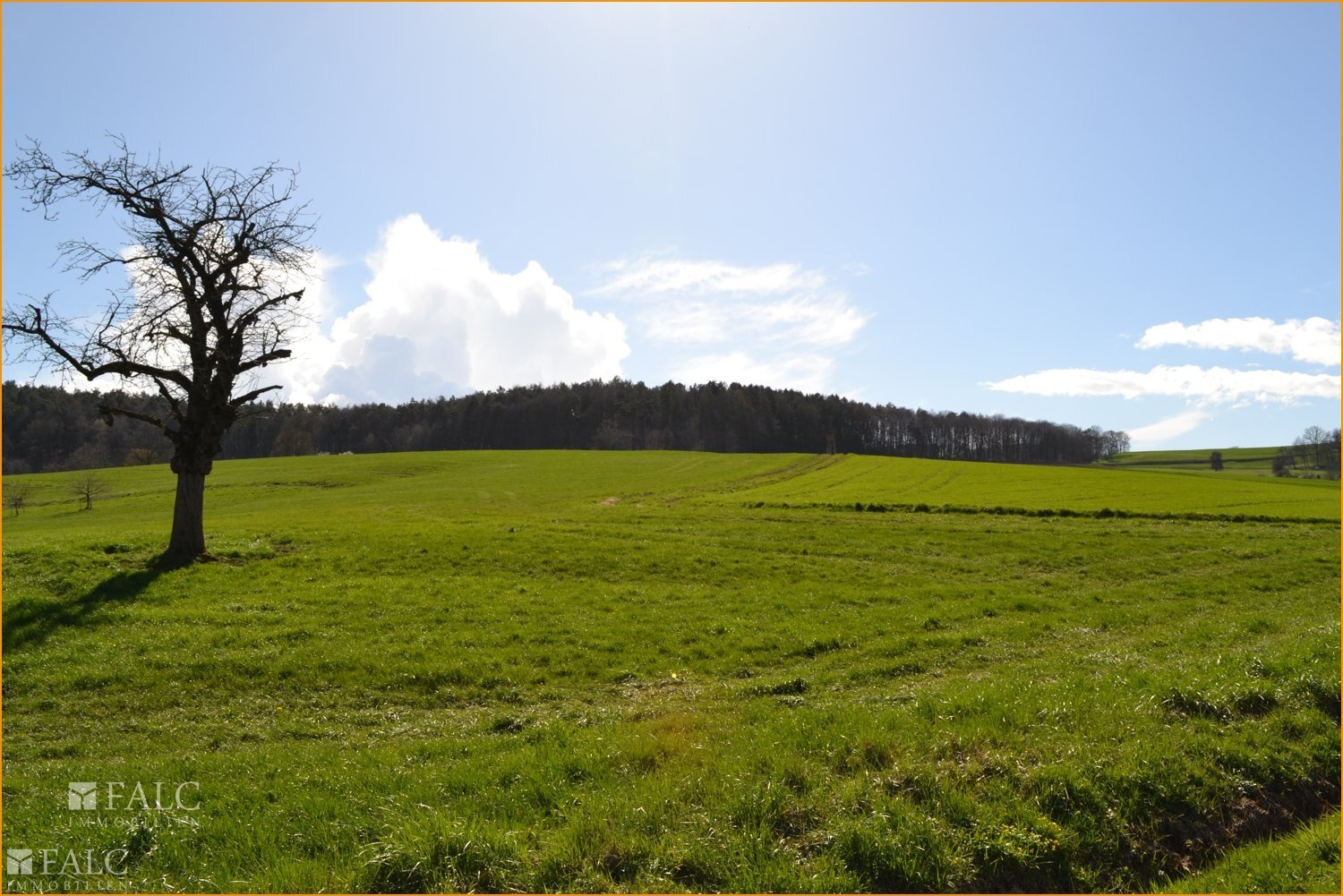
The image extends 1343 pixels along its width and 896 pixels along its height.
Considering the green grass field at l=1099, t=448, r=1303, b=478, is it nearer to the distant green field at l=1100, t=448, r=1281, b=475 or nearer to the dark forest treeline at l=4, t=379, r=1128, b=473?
the distant green field at l=1100, t=448, r=1281, b=475

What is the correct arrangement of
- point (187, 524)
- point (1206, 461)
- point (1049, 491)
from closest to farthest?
point (187, 524) < point (1049, 491) < point (1206, 461)

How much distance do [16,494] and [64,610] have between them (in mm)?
54747

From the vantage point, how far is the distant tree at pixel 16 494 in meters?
55.4

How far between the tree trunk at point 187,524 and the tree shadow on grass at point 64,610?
1914mm

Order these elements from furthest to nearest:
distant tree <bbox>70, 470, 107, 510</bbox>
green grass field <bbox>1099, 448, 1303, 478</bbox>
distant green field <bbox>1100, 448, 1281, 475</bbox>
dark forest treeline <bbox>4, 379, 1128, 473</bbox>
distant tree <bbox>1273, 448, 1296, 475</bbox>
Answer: dark forest treeline <bbox>4, 379, 1128, 473</bbox> → distant green field <bbox>1100, 448, 1281, 475</bbox> → green grass field <bbox>1099, 448, 1303, 478</bbox> → distant tree <bbox>1273, 448, 1296, 475</bbox> → distant tree <bbox>70, 470, 107, 510</bbox>

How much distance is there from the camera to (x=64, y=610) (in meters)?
18.7

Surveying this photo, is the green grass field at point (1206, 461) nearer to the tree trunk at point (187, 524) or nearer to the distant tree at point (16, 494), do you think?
the tree trunk at point (187, 524)

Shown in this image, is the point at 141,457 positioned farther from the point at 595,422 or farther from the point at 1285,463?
the point at 1285,463

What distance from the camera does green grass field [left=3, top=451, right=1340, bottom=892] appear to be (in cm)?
693

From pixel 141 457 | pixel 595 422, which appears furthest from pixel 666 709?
pixel 595 422

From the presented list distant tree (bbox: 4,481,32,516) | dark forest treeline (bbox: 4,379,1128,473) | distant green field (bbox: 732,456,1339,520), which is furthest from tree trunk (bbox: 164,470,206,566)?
dark forest treeline (bbox: 4,379,1128,473)

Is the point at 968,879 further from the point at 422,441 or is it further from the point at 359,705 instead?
the point at 422,441

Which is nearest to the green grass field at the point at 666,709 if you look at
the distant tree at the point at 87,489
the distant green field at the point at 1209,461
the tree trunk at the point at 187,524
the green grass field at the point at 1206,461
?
the tree trunk at the point at 187,524

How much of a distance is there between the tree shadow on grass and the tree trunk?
6.28 ft
